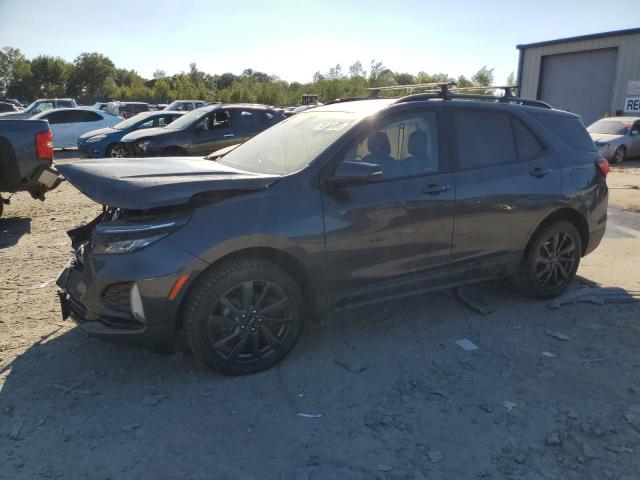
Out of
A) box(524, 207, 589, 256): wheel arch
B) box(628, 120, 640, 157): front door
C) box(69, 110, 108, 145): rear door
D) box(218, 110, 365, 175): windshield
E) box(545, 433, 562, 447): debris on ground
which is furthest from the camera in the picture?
box(69, 110, 108, 145): rear door

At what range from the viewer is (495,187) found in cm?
420

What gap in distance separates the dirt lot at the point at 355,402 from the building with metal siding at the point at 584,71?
2076 cm

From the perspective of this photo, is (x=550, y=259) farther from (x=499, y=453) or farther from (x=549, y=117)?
(x=499, y=453)

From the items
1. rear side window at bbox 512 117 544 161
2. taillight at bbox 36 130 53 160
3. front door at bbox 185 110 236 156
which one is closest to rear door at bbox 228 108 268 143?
front door at bbox 185 110 236 156

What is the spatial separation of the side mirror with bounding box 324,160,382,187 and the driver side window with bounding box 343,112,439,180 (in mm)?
209

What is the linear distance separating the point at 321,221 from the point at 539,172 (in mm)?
2169

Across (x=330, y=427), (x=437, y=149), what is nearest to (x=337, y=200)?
(x=437, y=149)

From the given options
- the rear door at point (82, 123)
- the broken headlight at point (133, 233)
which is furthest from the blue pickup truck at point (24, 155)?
the rear door at point (82, 123)

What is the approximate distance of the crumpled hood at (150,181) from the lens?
306 centimetres

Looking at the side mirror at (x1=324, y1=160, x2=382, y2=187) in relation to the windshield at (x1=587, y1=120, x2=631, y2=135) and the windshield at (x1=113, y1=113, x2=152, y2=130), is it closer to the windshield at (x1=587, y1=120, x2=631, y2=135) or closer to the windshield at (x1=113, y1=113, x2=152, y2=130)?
the windshield at (x1=113, y1=113, x2=152, y2=130)

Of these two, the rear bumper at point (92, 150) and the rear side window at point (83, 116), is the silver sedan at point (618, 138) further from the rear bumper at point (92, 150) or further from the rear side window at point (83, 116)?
the rear side window at point (83, 116)

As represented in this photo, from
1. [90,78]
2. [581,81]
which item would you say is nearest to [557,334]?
[581,81]

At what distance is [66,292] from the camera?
348 centimetres

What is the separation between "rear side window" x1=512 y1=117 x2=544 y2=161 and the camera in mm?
4445
